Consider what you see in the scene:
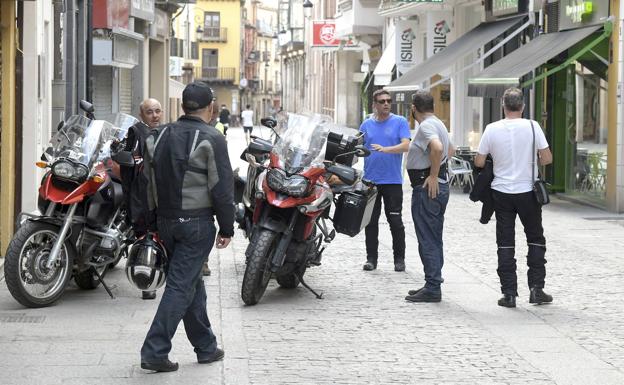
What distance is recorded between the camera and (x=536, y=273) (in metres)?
10.2

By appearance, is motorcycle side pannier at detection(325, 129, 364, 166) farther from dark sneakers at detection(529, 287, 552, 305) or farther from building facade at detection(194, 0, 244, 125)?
building facade at detection(194, 0, 244, 125)

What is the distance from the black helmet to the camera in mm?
7840

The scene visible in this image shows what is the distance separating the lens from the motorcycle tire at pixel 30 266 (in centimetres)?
940

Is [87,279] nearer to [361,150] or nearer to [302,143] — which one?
[302,143]

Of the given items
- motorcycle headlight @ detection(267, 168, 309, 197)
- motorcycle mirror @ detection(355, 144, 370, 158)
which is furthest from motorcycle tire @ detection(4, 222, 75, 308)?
motorcycle mirror @ detection(355, 144, 370, 158)

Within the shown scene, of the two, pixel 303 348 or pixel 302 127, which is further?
pixel 302 127

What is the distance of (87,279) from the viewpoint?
10.7 m

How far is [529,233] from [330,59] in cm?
4985

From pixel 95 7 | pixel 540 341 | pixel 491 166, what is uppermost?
pixel 95 7

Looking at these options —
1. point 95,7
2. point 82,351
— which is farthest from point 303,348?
point 95,7

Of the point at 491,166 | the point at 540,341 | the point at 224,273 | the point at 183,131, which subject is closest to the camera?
the point at 183,131

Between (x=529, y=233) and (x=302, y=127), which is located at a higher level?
(x=302, y=127)

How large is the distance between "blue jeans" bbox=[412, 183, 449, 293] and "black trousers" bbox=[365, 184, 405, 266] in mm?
1641

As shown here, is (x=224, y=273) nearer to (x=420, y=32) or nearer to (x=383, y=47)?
(x=420, y=32)
